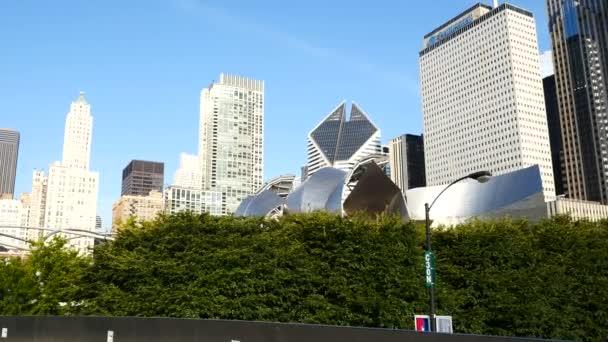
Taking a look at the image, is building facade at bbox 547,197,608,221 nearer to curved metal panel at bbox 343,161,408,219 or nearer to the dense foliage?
curved metal panel at bbox 343,161,408,219

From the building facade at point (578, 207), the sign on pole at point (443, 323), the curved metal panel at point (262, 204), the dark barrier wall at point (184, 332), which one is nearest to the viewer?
the dark barrier wall at point (184, 332)

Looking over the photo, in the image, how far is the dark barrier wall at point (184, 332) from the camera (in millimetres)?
15094

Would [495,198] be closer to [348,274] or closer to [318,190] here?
[318,190]

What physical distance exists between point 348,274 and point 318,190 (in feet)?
152

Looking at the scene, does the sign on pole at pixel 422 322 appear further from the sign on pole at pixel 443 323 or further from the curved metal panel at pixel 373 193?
the curved metal panel at pixel 373 193

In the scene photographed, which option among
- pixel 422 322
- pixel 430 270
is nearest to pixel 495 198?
pixel 430 270

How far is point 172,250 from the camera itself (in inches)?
1191

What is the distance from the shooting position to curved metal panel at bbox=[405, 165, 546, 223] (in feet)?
202

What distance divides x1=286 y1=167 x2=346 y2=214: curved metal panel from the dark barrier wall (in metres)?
49.5

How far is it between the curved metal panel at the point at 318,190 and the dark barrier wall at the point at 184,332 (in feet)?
Result: 162

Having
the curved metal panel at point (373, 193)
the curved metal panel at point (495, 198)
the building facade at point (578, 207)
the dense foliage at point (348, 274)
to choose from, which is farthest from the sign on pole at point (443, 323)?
the building facade at point (578, 207)

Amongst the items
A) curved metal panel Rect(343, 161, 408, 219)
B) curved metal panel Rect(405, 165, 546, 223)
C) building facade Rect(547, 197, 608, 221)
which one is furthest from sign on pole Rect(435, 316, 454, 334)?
building facade Rect(547, 197, 608, 221)

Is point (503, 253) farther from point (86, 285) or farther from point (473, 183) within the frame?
point (473, 183)

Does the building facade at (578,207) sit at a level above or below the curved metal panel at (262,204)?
above
